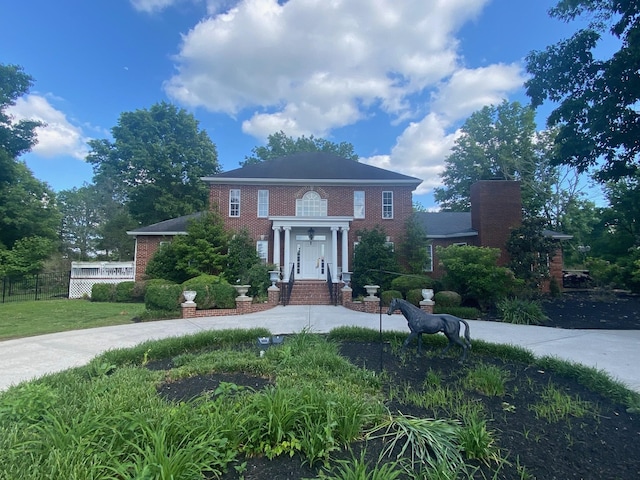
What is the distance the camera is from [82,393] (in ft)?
11.1

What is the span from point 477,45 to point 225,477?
1631cm

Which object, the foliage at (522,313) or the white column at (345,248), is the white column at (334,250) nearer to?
the white column at (345,248)

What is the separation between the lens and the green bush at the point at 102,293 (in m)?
15.5

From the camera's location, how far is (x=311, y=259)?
17.6 metres

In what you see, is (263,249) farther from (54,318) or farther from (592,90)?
(592,90)

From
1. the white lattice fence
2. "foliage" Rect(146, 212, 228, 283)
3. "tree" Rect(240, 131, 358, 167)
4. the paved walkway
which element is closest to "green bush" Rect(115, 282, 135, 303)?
"foliage" Rect(146, 212, 228, 283)

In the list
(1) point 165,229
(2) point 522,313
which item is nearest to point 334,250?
(2) point 522,313

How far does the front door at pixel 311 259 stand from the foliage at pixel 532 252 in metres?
8.95

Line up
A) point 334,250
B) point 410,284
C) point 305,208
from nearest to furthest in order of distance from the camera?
1. point 410,284
2. point 334,250
3. point 305,208

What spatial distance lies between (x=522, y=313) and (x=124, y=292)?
658 inches

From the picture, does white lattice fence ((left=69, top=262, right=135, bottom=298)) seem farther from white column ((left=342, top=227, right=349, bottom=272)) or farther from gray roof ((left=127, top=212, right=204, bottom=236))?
white column ((left=342, top=227, right=349, bottom=272))

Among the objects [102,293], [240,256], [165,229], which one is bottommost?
[102,293]

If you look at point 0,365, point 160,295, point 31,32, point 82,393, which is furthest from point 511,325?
point 31,32

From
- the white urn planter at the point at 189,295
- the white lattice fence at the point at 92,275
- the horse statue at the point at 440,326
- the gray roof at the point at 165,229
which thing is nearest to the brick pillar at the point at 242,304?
the white urn planter at the point at 189,295
